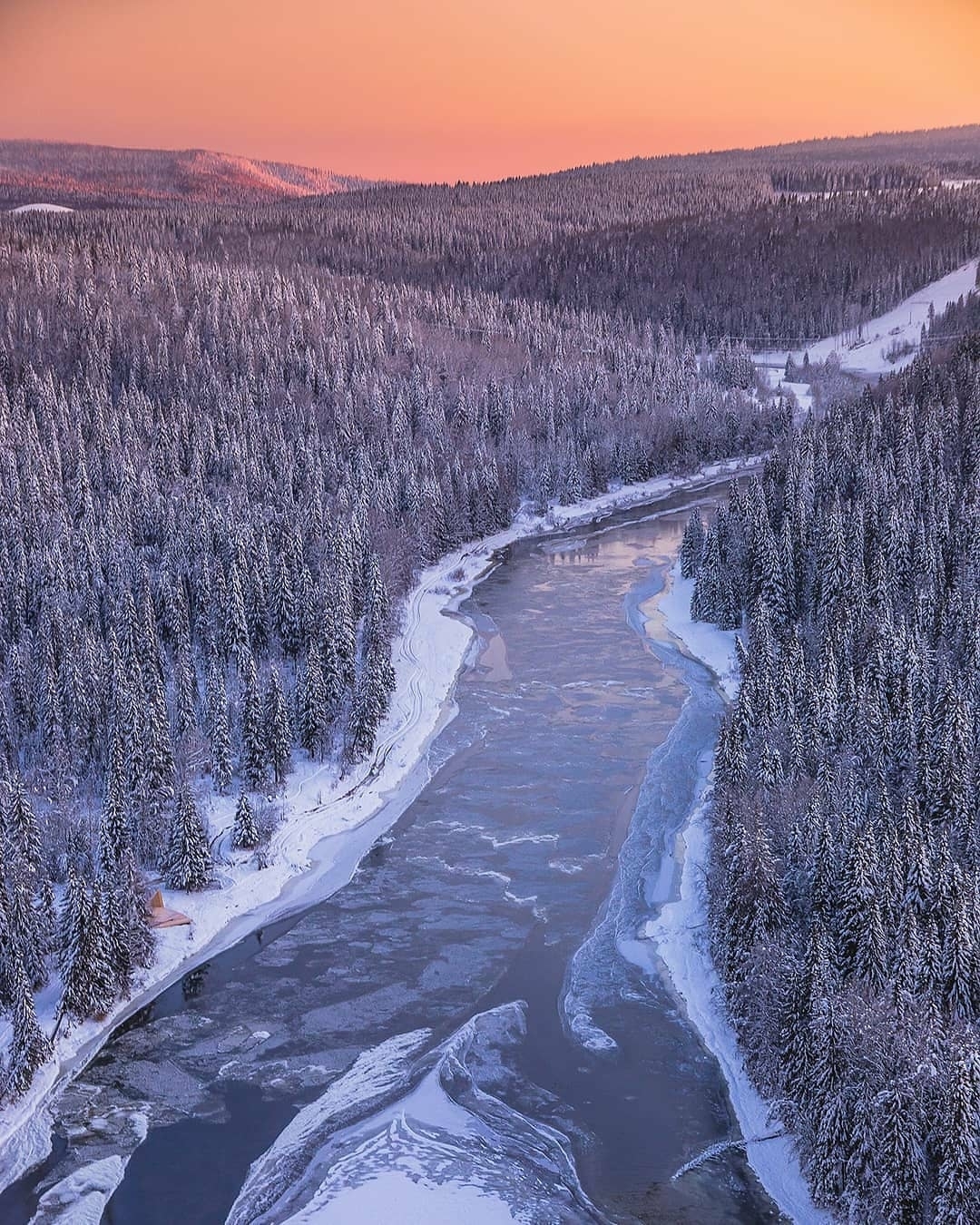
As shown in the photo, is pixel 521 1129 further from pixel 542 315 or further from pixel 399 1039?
pixel 542 315

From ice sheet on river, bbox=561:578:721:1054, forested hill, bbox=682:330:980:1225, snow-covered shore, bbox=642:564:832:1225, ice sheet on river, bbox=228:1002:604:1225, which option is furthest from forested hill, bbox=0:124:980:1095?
forested hill, bbox=682:330:980:1225

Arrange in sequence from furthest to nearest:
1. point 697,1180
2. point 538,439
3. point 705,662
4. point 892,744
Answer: point 538,439, point 705,662, point 892,744, point 697,1180

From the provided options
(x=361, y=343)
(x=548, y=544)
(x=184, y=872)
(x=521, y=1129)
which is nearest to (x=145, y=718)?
(x=184, y=872)

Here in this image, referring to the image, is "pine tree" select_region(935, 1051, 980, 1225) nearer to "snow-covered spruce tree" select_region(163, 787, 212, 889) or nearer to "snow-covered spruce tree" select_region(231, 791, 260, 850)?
"snow-covered spruce tree" select_region(163, 787, 212, 889)

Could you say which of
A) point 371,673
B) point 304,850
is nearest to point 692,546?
point 371,673

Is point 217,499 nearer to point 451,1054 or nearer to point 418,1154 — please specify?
point 451,1054

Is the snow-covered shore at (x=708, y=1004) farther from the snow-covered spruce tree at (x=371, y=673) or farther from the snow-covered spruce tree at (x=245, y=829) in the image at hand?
the snow-covered spruce tree at (x=245, y=829)
